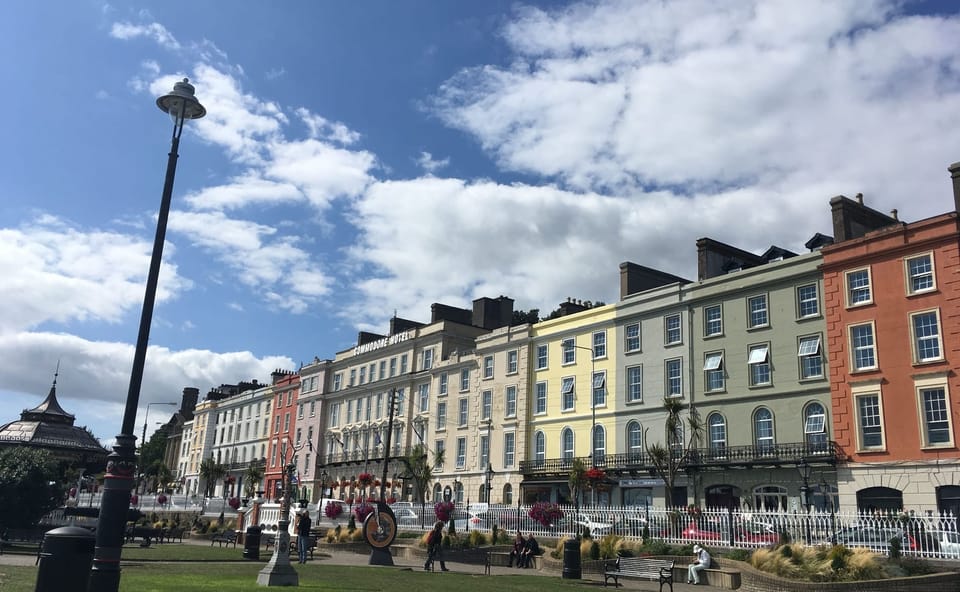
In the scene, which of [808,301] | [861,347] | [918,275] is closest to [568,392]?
[808,301]

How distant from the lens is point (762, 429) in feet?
126

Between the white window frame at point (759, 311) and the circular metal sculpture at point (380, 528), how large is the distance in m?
21.2

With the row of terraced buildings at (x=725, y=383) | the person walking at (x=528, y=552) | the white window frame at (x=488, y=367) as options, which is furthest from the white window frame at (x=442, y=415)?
the person walking at (x=528, y=552)

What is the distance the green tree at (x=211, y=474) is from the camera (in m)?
86.9

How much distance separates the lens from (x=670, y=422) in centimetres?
4106

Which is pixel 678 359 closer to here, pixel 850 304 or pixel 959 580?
pixel 850 304

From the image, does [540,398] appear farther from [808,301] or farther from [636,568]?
[636,568]

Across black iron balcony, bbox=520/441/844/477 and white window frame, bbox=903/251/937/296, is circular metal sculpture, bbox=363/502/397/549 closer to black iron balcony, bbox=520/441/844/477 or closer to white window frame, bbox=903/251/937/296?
black iron balcony, bbox=520/441/844/477

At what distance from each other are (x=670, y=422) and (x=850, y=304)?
10372mm

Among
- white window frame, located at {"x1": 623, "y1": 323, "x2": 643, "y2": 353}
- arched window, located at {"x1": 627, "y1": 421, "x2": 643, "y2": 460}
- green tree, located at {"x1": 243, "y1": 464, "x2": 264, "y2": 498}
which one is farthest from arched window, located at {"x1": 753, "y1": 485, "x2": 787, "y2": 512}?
green tree, located at {"x1": 243, "y1": 464, "x2": 264, "y2": 498}

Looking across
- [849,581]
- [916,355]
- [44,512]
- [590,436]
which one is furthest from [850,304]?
[44,512]

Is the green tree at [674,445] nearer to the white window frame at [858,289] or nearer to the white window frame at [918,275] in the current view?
the white window frame at [858,289]

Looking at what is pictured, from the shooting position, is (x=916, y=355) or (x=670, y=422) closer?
(x=916, y=355)

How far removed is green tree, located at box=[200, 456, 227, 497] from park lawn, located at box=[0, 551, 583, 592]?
6600 cm
